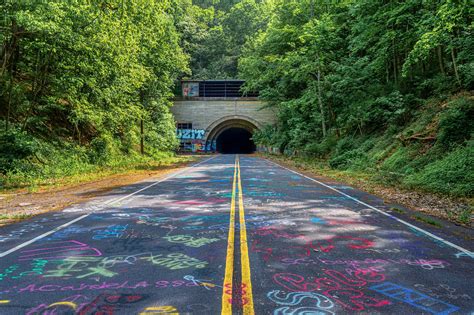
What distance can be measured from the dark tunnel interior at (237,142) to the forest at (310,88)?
39372 mm

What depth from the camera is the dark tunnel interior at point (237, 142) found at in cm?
7450

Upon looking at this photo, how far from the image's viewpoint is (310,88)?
31047mm

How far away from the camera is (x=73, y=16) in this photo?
15.1 metres

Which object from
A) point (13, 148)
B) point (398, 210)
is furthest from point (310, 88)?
point (13, 148)

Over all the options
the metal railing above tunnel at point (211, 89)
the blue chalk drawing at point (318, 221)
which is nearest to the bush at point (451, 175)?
the blue chalk drawing at point (318, 221)

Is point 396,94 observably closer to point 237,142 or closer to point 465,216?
point 465,216

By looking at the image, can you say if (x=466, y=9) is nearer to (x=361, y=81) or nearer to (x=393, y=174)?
(x=393, y=174)

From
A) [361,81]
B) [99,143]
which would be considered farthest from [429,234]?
[99,143]

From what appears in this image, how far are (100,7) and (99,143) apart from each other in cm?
1056

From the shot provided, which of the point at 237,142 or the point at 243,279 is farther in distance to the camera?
the point at 237,142

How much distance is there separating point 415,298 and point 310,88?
2846 centimetres

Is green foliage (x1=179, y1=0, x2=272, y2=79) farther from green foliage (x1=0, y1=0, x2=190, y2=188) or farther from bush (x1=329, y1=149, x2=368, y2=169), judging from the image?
bush (x1=329, y1=149, x2=368, y2=169)

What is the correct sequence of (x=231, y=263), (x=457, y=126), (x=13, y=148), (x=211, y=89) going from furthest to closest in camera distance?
(x=211, y=89) → (x=13, y=148) → (x=457, y=126) → (x=231, y=263)

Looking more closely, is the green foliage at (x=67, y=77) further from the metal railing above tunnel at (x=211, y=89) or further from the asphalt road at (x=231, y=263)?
the metal railing above tunnel at (x=211, y=89)
